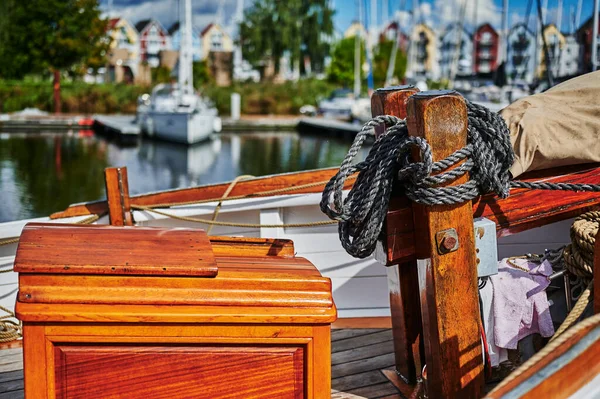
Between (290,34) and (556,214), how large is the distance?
182 feet

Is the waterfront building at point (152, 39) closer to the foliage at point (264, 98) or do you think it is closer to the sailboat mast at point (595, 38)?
the foliage at point (264, 98)

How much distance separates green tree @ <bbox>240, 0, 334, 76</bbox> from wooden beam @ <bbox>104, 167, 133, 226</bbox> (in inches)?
2120

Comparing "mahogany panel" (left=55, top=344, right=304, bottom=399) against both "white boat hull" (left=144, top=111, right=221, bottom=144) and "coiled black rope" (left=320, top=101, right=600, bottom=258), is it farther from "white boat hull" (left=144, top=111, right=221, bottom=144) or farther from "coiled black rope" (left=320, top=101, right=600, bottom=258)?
"white boat hull" (left=144, top=111, right=221, bottom=144)

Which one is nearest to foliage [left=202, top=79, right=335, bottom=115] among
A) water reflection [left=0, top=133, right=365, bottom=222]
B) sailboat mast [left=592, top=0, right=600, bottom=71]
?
water reflection [left=0, top=133, right=365, bottom=222]

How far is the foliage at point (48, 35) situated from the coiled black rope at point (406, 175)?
4136 centimetres

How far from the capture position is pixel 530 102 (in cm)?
288

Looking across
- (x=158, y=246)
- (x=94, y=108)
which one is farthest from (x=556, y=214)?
(x=94, y=108)

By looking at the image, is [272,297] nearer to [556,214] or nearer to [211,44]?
[556,214]

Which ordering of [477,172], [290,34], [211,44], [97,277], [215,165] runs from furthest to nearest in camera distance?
[211,44]
[290,34]
[215,165]
[477,172]
[97,277]

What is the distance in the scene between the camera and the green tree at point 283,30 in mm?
56844

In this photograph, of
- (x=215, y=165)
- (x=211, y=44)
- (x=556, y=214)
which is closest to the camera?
(x=556, y=214)

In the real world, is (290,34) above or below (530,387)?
above

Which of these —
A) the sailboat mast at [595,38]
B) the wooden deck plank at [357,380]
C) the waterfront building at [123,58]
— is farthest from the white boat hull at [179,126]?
the waterfront building at [123,58]

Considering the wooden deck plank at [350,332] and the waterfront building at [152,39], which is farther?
the waterfront building at [152,39]
